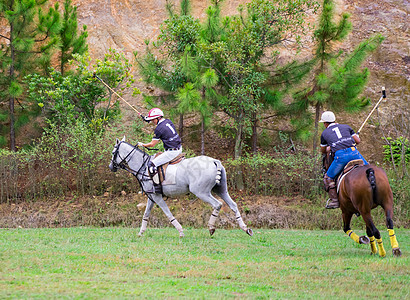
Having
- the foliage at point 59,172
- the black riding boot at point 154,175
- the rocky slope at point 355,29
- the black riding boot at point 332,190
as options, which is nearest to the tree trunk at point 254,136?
the foliage at point 59,172

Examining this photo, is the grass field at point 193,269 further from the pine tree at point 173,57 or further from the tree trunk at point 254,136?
the tree trunk at point 254,136

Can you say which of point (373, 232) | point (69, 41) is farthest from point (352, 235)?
point (69, 41)

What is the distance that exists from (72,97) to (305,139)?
10.1 meters

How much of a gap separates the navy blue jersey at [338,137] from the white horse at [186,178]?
267 centimetres

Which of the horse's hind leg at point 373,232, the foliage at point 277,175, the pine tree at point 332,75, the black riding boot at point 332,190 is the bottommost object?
the foliage at point 277,175

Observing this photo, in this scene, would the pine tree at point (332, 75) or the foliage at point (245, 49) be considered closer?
the pine tree at point (332, 75)

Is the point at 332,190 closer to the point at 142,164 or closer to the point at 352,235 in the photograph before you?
the point at 352,235

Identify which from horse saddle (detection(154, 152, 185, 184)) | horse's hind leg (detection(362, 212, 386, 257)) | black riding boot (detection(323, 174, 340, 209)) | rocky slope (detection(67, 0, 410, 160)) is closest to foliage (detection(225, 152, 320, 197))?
horse saddle (detection(154, 152, 185, 184))

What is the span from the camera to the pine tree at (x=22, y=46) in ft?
66.8

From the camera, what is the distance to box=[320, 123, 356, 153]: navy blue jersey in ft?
33.6

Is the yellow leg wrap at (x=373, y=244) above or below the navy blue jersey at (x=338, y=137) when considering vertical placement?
below

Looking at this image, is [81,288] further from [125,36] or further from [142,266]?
[125,36]

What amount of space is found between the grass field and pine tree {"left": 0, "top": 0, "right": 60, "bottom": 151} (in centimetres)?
1136

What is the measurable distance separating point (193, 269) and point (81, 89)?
50.6ft
